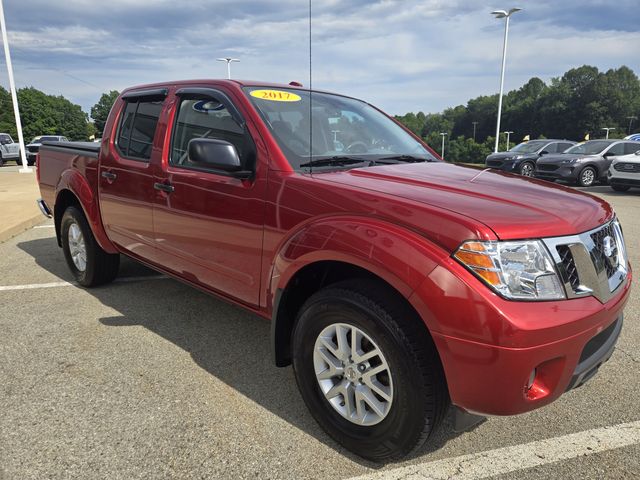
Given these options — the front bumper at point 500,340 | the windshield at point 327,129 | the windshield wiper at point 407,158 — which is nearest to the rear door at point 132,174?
the windshield at point 327,129

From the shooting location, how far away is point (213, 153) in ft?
8.32

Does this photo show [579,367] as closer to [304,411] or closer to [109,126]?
[304,411]

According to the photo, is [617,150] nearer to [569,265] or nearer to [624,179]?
[624,179]

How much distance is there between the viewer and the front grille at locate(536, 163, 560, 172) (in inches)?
629

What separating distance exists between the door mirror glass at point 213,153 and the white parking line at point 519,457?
5.51 ft

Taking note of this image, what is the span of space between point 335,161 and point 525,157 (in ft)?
56.0

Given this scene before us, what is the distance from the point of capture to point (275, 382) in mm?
2975

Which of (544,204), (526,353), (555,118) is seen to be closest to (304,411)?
(526,353)

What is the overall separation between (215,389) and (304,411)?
22.7 inches

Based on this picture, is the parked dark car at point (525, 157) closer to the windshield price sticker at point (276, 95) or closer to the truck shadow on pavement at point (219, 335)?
the truck shadow on pavement at point (219, 335)

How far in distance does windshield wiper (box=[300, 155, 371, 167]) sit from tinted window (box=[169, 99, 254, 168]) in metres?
0.35

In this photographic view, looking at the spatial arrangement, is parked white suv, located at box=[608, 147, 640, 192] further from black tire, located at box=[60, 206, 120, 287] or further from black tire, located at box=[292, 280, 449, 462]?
black tire, located at box=[292, 280, 449, 462]

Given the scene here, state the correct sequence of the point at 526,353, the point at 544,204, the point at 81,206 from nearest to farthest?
the point at 526,353
the point at 544,204
the point at 81,206

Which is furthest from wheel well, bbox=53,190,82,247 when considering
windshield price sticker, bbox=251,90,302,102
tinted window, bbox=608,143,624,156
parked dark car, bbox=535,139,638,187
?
tinted window, bbox=608,143,624,156
